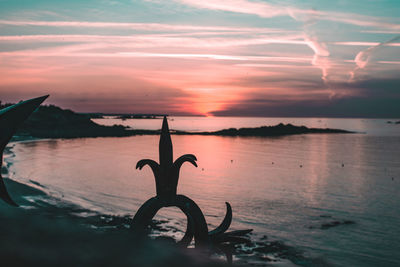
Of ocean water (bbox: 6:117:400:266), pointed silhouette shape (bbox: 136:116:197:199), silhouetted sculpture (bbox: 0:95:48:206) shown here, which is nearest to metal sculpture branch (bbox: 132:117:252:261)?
pointed silhouette shape (bbox: 136:116:197:199)

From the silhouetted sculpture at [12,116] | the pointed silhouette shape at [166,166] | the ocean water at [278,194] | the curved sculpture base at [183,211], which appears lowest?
the ocean water at [278,194]

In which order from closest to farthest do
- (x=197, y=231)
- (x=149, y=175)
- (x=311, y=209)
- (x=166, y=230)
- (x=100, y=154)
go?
(x=197, y=231) < (x=166, y=230) < (x=311, y=209) < (x=149, y=175) < (x=100, y=154)

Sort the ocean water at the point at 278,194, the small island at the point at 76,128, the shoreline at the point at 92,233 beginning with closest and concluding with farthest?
the shoreline at the point at 92,233
the ocean water at the point at 278,194
the small island at the point at 76,128

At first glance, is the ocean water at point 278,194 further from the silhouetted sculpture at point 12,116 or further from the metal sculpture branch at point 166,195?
the silhouetted sculpture at point 12,116

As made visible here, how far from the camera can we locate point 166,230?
2270cm

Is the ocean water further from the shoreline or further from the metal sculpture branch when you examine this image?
the metal sculpture branch

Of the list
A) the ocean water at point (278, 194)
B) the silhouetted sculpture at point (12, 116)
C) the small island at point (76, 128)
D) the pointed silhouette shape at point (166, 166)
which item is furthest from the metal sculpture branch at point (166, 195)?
the small island at point (76, 128)

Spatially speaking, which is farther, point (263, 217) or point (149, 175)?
point (149, 175)

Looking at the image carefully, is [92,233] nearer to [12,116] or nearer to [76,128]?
[12,116]

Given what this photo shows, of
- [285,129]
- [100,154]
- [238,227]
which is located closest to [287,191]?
[238,227]

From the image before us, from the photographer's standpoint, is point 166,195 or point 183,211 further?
point 183,211

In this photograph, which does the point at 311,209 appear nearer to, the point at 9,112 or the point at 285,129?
the point at 9,112

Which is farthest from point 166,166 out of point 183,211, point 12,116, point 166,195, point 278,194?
point 278,194

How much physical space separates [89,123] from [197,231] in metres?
137
